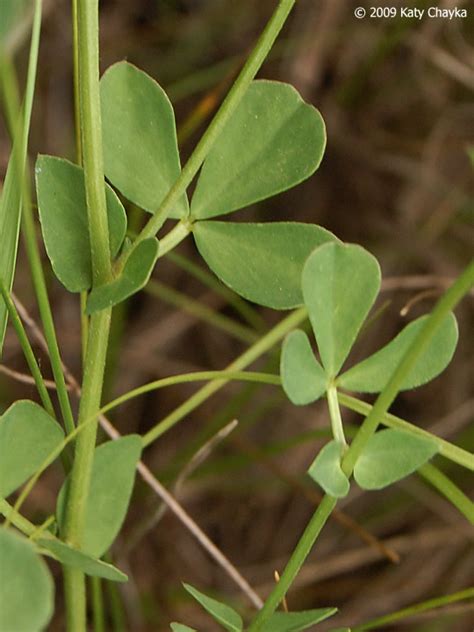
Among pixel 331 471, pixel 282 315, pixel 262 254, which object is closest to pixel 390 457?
pixel 331 471

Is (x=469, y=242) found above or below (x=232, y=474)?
above

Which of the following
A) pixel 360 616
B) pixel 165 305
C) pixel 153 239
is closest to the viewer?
pixel 153 239

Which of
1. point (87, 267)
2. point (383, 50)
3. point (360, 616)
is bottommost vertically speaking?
point (360, 616)

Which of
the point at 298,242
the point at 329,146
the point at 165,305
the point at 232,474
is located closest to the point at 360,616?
the point at 232,474

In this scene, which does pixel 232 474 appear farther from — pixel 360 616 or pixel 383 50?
pixel 383 50

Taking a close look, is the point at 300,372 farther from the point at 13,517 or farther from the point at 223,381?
the point at 223,381

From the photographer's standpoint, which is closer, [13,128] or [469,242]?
[13,128]

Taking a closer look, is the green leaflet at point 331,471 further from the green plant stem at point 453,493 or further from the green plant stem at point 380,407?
the green plant stem at point 453,493
